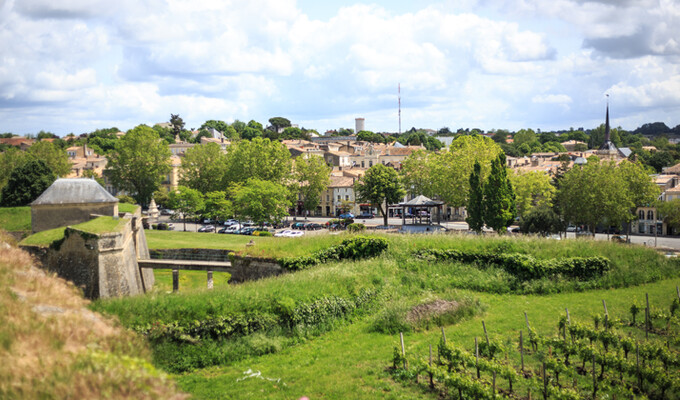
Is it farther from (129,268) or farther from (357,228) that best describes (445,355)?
(129,268)

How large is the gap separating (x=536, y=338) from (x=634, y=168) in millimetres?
39236

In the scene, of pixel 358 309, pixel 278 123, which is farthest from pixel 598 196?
pixel 278 123

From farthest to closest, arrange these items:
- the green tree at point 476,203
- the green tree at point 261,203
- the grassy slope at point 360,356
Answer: the green tree at point 261,203
the green tree at point 476,203
the grassy slope at point 360,356

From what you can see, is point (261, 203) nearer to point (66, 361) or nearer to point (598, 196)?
point (598, 196)

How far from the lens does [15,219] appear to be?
4016 cm

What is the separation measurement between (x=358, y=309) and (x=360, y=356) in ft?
12.1

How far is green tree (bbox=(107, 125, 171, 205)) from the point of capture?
208 ft

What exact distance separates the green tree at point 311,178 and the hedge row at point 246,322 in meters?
49.1

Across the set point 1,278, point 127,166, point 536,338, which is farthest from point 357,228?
point 127,166

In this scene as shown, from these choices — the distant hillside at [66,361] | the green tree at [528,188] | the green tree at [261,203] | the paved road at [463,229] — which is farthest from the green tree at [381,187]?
the distant hillside at [66,361]

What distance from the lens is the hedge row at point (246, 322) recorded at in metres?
12.9

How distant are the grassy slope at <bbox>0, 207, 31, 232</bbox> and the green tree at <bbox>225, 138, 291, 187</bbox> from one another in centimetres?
2122

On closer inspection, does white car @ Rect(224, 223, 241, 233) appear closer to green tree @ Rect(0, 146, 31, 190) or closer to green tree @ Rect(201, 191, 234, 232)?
green tree @ Rect(201, 191, 234, 232)

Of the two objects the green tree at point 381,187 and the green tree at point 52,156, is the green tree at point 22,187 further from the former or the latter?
the green tree at point 381,187
